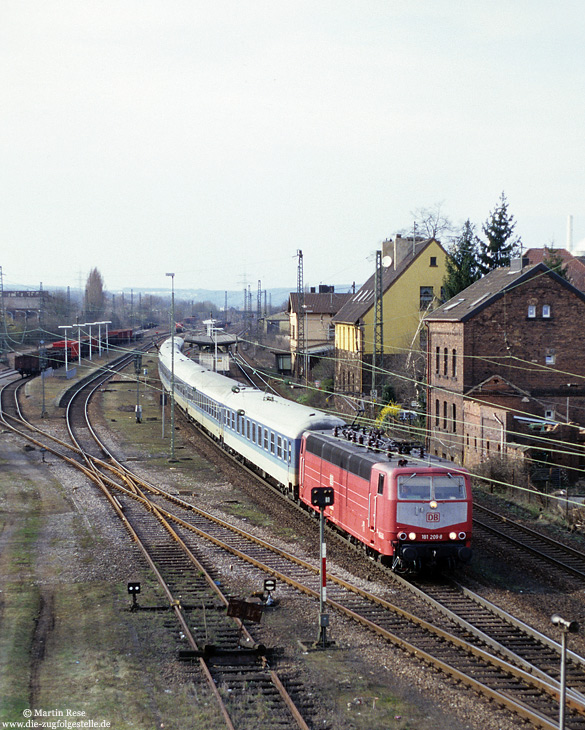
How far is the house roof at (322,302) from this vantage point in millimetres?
79688

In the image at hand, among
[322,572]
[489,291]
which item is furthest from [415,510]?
[489,291]

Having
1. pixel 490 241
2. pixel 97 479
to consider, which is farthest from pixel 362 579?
pixel 490 241

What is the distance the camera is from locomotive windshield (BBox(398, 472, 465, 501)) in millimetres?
18438

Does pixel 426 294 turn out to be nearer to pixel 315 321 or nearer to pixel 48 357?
pixel 315 321

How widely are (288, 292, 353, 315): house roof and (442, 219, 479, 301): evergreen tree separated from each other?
20.0m

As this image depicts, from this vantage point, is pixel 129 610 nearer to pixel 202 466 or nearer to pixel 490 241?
pixel 202 466

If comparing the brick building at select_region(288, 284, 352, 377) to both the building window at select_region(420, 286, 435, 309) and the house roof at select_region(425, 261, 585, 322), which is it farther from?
the house roof at select_region(425, 261, 585, 322)

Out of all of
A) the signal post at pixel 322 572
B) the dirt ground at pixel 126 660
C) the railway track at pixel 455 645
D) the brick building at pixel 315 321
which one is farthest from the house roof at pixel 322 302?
the signal post at pixel 322 572

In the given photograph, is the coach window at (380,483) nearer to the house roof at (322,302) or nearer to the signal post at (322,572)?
the signal post at (322,572)

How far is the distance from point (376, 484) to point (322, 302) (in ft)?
210

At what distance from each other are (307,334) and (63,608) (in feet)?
196

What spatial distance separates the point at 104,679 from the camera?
13.2m

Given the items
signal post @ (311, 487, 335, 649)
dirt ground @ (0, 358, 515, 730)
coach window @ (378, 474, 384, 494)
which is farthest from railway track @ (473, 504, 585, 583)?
signal post @ (311, 487, 335, 649)

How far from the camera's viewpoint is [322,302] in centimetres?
8250
